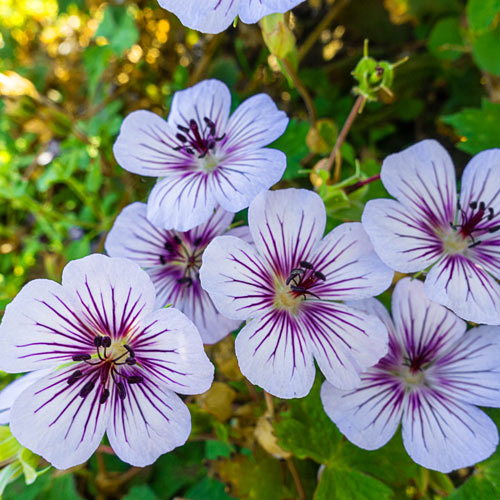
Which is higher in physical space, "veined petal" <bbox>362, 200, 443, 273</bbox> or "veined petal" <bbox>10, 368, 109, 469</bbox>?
"veined petal" <bbox>362, 200, 443, 273</bbox>

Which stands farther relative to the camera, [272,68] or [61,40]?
[61,40]

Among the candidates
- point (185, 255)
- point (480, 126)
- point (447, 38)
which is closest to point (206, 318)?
point (185, 255)

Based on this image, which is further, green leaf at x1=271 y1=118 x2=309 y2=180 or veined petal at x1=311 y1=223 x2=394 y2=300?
green leaf at x1=271 y1=118 x2=309 y2=180

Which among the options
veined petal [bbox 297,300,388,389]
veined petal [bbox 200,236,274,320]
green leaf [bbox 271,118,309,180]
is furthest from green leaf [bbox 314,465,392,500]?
green leaf [bbox 271,118,309,180]

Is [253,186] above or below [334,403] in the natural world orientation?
above

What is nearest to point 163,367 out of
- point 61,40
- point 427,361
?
point 427,361

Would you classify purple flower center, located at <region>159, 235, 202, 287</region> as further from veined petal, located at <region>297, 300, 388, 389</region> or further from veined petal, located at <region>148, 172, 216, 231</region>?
veined petal, located at <region>297, 300, 388, 389</region>

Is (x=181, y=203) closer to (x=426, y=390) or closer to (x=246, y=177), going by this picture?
(x=246, y=177)

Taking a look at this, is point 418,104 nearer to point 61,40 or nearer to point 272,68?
point 272,68
